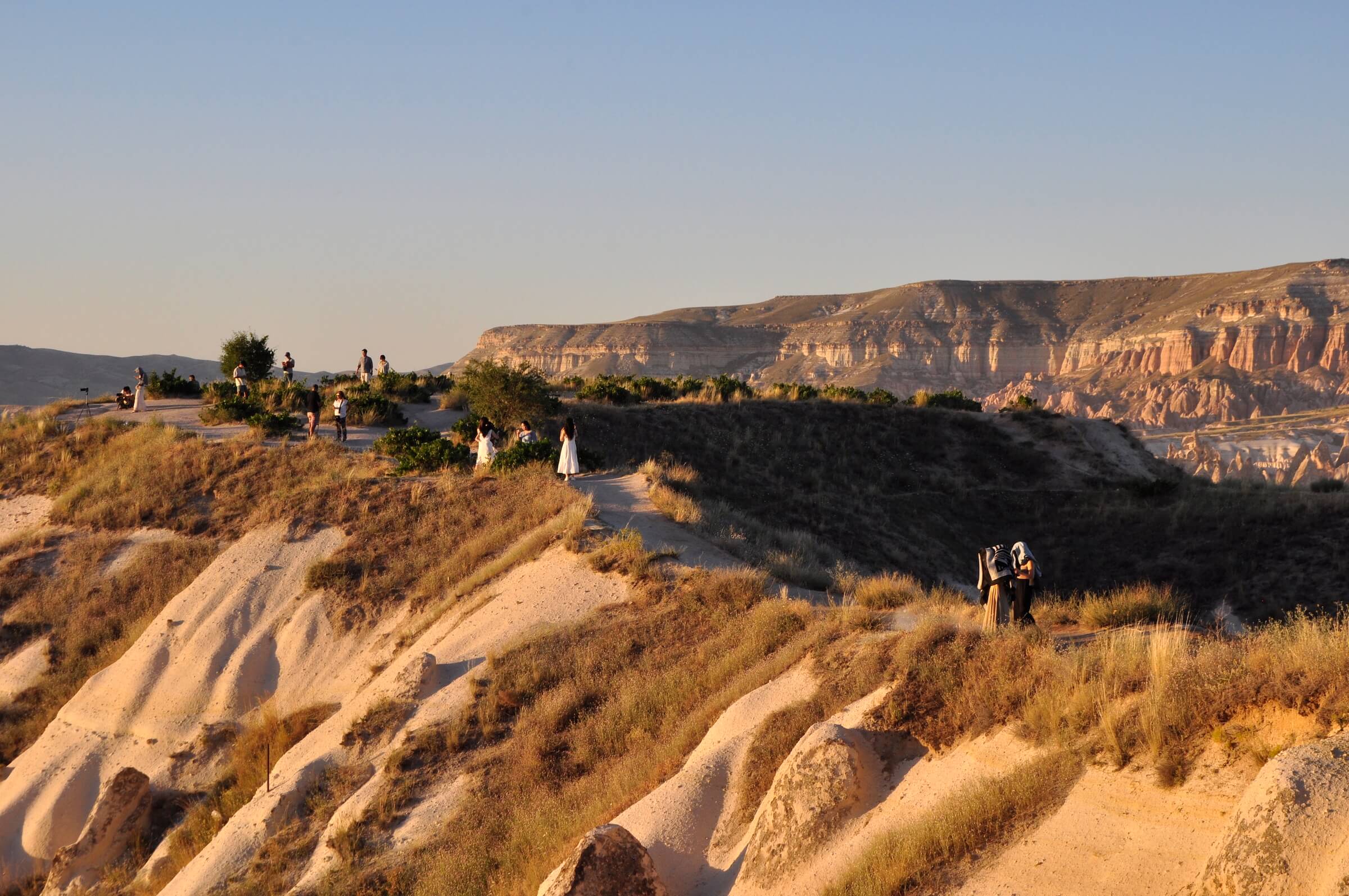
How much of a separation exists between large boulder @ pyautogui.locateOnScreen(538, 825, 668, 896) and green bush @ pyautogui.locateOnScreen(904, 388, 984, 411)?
40.3 metres

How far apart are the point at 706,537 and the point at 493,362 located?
15.7 metres

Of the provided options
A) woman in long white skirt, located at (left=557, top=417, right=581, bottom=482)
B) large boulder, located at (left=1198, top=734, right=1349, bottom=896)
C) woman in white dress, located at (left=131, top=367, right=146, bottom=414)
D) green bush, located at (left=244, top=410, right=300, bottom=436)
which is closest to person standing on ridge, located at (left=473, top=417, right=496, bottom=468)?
woman in long white skirt, located at (left=557, top=417, right=581, bottom=482)

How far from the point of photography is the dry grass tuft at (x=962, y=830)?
25.1 ft

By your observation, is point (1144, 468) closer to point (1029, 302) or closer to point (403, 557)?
point (403, 557)

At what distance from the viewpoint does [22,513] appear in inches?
1032

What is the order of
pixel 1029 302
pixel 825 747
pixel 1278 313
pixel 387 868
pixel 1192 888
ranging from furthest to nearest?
Result: 1. pixel 1029 302
2. pixel 1278 313
3. pixel 387 868
4. pixel 825 747
5. pixel 1192 888

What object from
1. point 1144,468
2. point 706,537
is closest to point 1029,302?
point 1144,468

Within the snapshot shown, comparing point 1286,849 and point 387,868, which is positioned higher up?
point 1286,849

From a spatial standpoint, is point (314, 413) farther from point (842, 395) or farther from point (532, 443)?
point (842, 395)

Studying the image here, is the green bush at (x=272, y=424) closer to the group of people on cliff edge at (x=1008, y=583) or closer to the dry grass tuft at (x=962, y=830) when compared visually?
the group of people on cliff edge at (x=1008, y=583)

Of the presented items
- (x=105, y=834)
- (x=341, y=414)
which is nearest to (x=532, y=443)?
(x=341, y=414)

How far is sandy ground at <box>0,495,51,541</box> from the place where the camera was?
25.3 m

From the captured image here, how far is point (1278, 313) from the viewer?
135250 millimetres

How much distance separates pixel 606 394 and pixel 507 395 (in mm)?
9235
